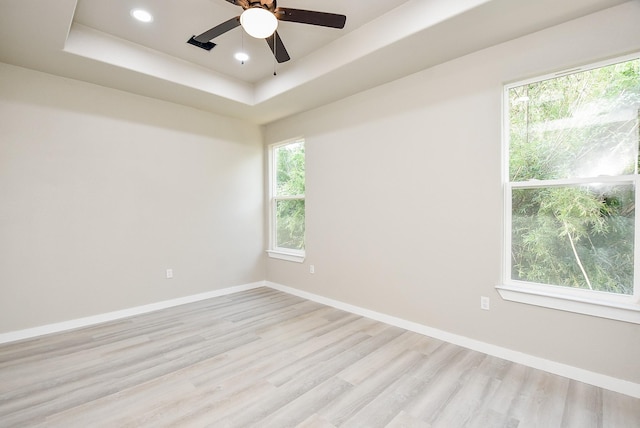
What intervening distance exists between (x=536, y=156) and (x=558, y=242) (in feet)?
2.42

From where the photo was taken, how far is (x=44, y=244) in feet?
10.4

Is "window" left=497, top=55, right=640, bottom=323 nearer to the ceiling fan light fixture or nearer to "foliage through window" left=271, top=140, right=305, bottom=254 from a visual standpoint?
the ceiling fan light fixture

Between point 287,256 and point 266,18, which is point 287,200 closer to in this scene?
point 287,256

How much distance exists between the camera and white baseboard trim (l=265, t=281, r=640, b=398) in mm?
2133

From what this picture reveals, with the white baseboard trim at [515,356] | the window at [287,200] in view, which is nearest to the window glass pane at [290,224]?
the window at [287,200]

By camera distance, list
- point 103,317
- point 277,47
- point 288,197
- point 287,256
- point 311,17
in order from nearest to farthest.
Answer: point 311,17 → point 277,47 → point 103,317 → point 287,256 → point 288,197

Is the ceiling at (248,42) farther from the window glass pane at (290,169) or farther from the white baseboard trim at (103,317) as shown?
the white baseboard trim at (103,317)

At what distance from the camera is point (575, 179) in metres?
2.34

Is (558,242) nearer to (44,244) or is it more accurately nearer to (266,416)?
(266,416)

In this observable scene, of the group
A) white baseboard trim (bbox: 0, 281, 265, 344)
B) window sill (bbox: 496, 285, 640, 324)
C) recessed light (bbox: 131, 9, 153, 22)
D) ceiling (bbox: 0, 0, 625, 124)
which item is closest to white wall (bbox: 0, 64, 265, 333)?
white baseboard trim (bbox: 0, 281, 265, 344)

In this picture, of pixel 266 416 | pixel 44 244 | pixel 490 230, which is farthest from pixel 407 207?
pixel 44 244

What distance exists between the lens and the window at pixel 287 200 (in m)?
4.69

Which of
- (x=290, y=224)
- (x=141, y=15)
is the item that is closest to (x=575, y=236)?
(x=290, y=224)

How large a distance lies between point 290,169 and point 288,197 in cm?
46
